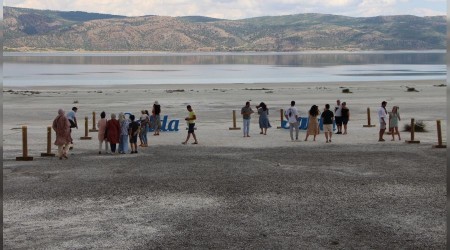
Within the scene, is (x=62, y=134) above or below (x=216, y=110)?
below

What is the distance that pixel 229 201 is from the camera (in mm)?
15297

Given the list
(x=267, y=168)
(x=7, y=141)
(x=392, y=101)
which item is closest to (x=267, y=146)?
(x=267, y=168)

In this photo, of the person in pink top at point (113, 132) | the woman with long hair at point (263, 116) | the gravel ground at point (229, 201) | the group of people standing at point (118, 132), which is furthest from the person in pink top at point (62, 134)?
the woman with long hair at point (263, 116)

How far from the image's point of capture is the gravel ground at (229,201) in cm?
1204

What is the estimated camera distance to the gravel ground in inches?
474

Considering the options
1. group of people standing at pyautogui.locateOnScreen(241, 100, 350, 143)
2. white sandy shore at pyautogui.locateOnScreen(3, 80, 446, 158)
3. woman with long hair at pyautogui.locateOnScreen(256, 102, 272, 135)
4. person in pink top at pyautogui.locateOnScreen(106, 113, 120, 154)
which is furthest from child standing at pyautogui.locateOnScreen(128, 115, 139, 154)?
woman with long hair at pyautogui.locateOnScreen(256, 102, 272, 135)

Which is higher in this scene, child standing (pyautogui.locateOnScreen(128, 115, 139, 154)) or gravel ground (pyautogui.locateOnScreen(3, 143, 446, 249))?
child standing (pyautogui.locateOnScreen(128, 115, 139, 154))

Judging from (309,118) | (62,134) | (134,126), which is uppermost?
(309,118)

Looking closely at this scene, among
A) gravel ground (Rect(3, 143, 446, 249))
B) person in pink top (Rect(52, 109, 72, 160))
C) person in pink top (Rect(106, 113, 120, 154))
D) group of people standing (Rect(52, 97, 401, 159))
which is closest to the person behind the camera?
gravel ground (Rect(3, 143, 446, 249))

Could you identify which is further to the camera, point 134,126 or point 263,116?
point 263,116

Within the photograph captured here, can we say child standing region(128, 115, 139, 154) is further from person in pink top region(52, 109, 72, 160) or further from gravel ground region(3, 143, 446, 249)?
person in pink top region(52, 109, 72, 160)

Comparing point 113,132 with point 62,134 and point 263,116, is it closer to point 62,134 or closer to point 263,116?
point 62,134

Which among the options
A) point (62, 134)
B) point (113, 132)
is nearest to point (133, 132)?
point (113, 132)

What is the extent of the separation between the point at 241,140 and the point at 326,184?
10761 mm
